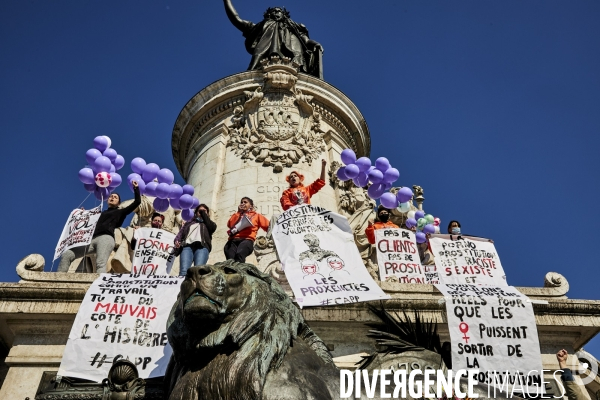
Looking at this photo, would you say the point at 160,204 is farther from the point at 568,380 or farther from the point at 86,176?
the point at 568,380

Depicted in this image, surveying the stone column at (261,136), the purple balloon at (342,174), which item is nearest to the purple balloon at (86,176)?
the stone column at (261,136)

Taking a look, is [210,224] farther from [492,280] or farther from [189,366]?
[189,366]

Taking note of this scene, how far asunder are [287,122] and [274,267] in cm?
493

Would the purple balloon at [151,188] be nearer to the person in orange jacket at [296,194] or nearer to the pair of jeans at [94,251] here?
the pair of jeans at [94,251]

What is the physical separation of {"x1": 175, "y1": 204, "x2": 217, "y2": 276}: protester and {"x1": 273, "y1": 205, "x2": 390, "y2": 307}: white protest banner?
1.02 metres

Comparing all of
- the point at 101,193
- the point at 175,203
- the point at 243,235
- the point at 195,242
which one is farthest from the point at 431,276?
the point at 101,193

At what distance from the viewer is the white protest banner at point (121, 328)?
5617 mm

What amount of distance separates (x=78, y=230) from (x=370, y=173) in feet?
17.8

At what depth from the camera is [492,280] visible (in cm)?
821

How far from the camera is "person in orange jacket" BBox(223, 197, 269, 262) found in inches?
309

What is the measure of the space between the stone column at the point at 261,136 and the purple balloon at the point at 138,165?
4.84ft

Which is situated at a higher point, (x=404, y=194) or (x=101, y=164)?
(x=404, y=194)

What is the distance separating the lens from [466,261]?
831cm

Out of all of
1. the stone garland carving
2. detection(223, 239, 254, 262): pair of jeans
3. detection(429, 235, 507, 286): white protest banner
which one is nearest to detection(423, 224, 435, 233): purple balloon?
the stone garland carving
